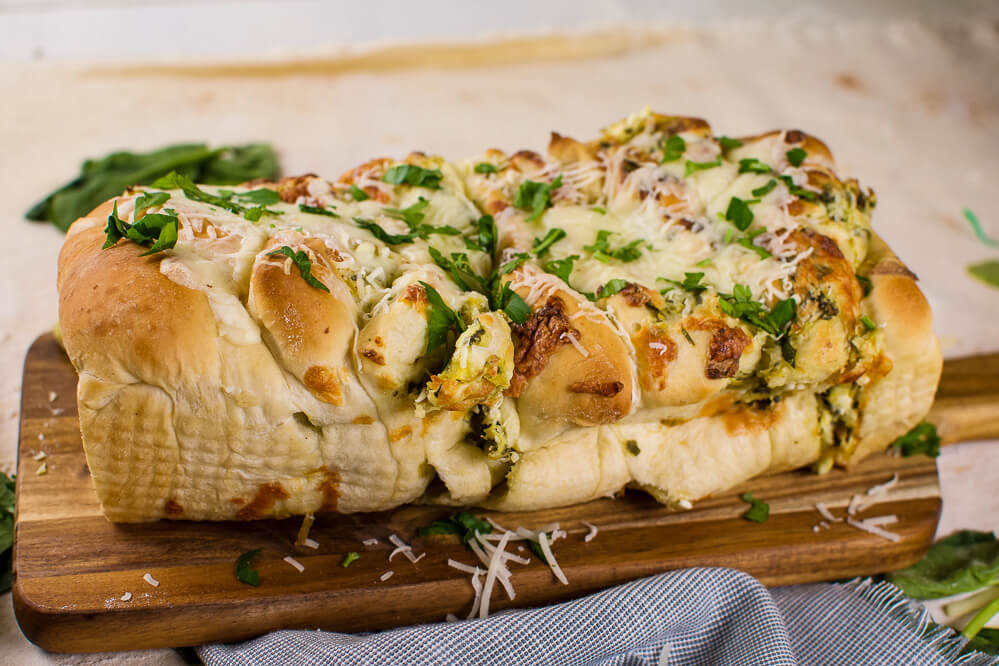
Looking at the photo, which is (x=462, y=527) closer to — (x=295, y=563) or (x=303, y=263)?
(x=295, y=563)

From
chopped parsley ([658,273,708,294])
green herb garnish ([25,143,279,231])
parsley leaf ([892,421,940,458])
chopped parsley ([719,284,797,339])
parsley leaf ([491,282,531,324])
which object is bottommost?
parsley leaf ([892,421,940,458])

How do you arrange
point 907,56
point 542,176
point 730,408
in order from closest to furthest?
point 730,408 → point 542,176 → point 907,56

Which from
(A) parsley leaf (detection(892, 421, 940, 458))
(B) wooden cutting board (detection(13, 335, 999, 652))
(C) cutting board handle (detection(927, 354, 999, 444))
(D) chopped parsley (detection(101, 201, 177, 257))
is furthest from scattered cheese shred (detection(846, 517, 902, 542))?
(D) chopped parsley (detection(101, 201, 177, 257))

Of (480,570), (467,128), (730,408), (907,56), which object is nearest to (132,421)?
(480,570)

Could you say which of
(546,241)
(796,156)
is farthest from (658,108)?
(546,241)

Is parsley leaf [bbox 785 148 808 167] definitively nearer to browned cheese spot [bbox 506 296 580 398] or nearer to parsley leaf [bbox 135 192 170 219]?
browned cheese spot [bbox 506 296 580 398]

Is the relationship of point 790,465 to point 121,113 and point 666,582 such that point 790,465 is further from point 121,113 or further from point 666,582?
point 121,113

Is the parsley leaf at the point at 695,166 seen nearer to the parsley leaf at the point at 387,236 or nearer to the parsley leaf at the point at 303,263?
the parsley leaf at the point at 387,236
